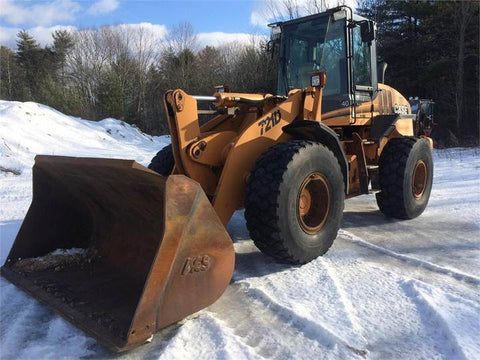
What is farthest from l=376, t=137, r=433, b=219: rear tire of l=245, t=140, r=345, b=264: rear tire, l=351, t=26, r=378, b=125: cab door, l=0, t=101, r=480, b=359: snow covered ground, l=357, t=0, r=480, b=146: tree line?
l=357, t=0, r=480, b=146: tree line

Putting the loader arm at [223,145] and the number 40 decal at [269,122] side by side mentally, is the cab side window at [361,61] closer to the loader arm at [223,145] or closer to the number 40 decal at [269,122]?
the loader arm at [223,145]

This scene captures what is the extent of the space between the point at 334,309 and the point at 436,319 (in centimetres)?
69

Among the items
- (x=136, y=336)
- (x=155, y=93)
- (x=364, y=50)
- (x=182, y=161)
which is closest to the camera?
(x=136, y=336)

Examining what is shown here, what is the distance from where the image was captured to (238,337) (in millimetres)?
2795

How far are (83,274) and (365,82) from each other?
4.25 meters

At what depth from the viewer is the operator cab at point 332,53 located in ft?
17.2

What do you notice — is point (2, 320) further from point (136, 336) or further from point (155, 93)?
point (155, 93)

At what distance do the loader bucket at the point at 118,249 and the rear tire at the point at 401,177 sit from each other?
3.32 m

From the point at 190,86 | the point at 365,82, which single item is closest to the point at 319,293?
the point at 365,82

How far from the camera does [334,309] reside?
3.14 meters

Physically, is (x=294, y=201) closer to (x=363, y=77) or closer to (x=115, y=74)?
(x=363, y=77)

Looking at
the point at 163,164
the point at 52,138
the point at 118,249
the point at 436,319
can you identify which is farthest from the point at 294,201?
the point at 52,138

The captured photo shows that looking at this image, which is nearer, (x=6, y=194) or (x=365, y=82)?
(x=365, y=82)

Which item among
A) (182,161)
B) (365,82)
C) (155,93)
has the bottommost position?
(182,161)
